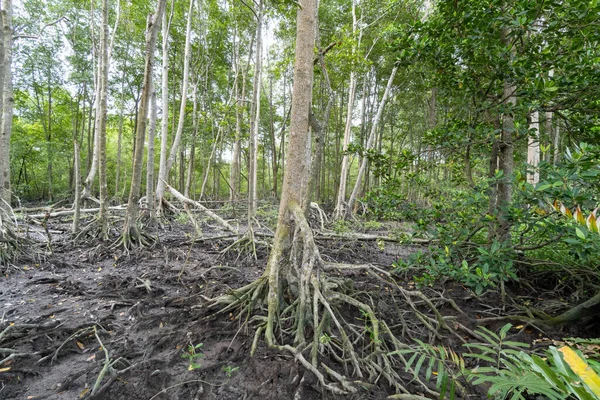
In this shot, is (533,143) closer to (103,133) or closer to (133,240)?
(133,240)

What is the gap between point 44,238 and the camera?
6.12 m

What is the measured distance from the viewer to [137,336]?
2.62 metres

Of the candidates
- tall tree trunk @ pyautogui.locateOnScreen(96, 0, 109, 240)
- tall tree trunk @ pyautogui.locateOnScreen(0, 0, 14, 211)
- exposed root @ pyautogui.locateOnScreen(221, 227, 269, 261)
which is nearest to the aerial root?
tall tree trunk @ pyautogui.locateOnScreen(0, 0, 14, 211)

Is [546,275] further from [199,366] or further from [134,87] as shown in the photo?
[134,87]

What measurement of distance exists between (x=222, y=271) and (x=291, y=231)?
2214 mm

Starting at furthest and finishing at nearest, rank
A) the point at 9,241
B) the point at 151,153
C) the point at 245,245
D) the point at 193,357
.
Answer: the point at 151,153
the point at 245,245
the point at 9,241
the point at 193,357

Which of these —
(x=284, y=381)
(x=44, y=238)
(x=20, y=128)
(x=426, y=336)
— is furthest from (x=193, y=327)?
(x=20, y=128)

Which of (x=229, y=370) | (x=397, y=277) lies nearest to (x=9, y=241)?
(x=229, y=370)

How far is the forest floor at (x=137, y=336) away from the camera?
1.95 m

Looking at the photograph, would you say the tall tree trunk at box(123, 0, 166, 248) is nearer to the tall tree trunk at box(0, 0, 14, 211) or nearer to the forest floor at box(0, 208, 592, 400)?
the forest floor at box(0, 208, 592, 400)

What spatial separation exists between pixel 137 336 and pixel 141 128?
369 cm

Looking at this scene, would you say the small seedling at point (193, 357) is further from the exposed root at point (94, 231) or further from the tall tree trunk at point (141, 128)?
the exposed root at point (94, 231)

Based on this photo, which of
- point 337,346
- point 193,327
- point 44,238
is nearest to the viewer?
point 337,346

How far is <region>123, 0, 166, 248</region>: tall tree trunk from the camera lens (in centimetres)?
470
